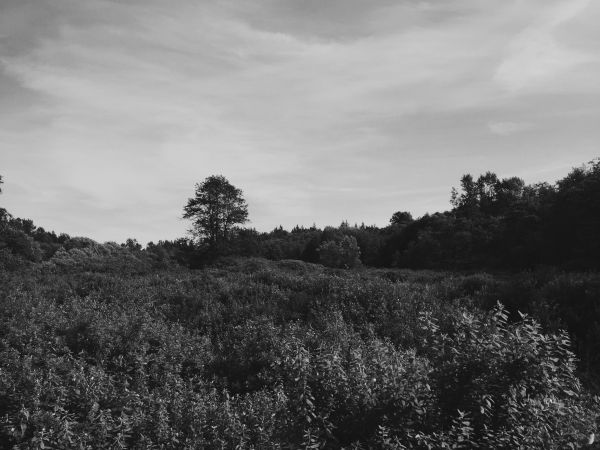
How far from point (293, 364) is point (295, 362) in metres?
0.04

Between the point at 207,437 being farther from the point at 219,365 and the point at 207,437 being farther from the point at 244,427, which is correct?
the point at 219,365

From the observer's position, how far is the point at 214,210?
4797cm

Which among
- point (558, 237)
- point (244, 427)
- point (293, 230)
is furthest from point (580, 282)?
point (293, 230)

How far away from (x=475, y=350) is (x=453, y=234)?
45407 millimetres

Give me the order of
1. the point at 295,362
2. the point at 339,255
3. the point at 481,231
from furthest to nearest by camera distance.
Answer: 1. the point at 339,255
2. the point at 481,231
3. the point at 295,362

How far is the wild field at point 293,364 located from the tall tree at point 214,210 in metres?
26.5

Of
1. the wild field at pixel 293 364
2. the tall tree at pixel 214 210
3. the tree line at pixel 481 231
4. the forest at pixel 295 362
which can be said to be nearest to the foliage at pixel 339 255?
the tree line at pixel 481 231

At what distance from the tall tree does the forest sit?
20.0 meters

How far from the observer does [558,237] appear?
34.5m

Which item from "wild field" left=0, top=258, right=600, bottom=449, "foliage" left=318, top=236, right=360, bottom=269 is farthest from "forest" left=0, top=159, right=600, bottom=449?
"foliage" left=318, top=236, right=360, bottom=269

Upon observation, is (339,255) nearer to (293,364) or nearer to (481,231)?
(481,231)

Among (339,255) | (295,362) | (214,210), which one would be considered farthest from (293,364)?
(339,255)

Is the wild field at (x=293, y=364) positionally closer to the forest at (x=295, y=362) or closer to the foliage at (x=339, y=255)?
the forest at (x=295, y=362)

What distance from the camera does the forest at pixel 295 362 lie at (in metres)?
5.29
